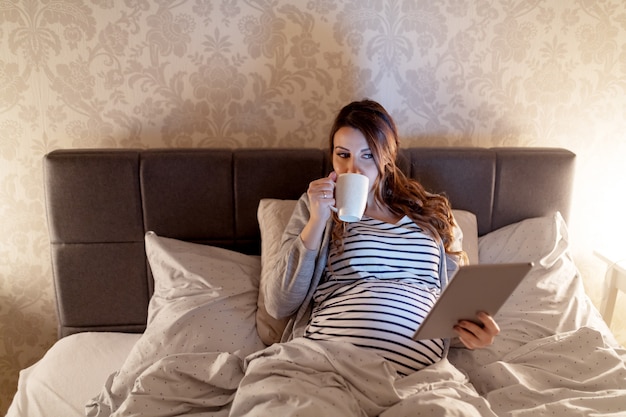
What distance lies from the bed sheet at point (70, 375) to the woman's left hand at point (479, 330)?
0.91 metres

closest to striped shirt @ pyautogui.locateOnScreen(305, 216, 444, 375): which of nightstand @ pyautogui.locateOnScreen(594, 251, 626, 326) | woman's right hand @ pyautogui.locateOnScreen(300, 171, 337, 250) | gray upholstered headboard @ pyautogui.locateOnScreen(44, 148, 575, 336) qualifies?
woman's right hand @ pyautogui.locateOnScreen(300, 171, 337, 250)

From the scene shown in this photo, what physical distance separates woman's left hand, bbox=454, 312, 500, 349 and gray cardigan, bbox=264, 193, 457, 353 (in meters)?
0.19

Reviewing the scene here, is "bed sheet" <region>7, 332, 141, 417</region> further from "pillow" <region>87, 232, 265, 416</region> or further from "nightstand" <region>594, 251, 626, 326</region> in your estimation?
"nightstand" <region>594, 251, 626, 326</region>

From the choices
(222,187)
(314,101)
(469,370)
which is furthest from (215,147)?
(469,370)

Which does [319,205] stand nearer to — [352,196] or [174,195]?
[352,196]

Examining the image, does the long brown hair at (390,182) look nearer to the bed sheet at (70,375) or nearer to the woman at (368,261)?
the woman at (368,261)

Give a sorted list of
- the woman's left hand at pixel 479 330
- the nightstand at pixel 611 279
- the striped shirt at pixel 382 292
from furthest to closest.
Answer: the nightstand at pixel 611 279, the striped shirt at pixel 382 292, the woman's left hand at pixel 479 330

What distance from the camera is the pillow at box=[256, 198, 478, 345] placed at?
1335 mm

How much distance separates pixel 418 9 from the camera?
1.55 metres

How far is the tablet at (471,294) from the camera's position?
91 cm

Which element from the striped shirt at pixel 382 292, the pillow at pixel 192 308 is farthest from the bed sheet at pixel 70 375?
the striped shirt at pixel 382 292

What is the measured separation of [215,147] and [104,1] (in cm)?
54

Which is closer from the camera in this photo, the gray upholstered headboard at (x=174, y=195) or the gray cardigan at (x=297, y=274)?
the gray cardigan at (x=297, y=274)

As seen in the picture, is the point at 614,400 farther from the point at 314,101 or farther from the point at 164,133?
the point at 164,133
